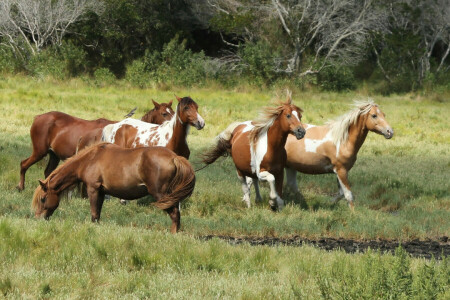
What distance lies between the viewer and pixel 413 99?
110 feet

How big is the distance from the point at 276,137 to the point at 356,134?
1.70m

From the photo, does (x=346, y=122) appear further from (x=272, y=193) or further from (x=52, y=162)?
(x=52, y=162)

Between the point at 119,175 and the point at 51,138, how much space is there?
4.63 m

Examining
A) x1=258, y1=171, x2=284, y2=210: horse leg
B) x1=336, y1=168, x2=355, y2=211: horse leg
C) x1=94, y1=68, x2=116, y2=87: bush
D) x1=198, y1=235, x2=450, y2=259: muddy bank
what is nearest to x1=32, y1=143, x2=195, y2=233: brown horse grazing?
x1=198, y1=235, x2=450, y2=259: muddy bank

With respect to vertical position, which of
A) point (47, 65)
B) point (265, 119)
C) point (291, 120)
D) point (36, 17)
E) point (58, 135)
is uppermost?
point (291, 120)

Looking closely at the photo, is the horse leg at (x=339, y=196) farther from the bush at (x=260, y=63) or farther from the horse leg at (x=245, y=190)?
the bush at (x=260, y=63)

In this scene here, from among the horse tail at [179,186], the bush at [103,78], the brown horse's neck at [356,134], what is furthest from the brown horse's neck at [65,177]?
the bush at [103,78]

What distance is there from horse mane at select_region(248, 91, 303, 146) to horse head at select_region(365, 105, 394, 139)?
1562 mm

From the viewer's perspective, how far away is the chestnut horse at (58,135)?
1359 cm

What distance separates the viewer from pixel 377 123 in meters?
13.2

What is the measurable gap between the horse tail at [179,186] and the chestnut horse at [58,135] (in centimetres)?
426

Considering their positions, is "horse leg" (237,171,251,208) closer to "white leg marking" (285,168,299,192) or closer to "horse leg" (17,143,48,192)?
"white leg marking" (285,168,299,192)

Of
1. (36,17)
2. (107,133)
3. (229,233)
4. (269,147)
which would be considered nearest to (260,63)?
(36,17)

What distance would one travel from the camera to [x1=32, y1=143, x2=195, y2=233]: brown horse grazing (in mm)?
9508
